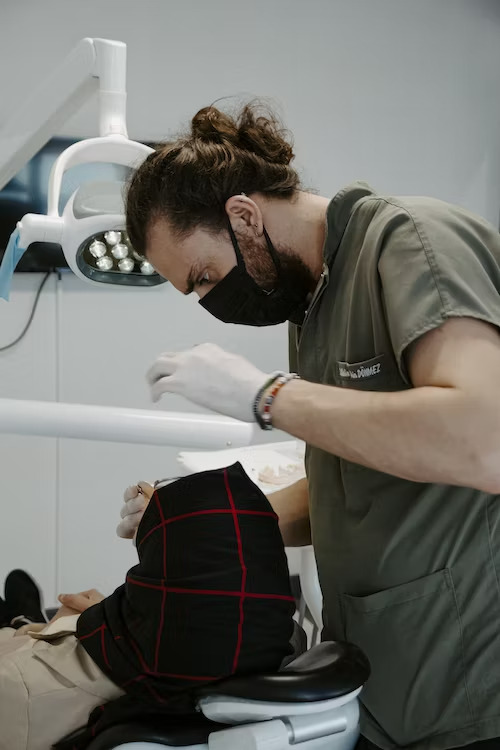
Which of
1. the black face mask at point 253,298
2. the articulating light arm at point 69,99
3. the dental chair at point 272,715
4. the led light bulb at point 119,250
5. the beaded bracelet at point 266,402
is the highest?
the articulating light arm at point 69,99

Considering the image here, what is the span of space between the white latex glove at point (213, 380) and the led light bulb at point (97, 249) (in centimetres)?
30

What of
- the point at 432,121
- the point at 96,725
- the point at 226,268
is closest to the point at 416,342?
the point at 226,268

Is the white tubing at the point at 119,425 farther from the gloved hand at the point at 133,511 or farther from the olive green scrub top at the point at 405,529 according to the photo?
the olive green scrub top at the point at 405,529

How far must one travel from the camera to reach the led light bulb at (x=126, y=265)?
4.24 ft

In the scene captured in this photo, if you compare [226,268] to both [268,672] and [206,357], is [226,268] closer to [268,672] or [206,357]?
[206,357]

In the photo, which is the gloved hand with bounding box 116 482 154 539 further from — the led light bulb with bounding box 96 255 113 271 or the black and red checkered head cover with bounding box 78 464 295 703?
the led light bulb with bounding box 96 255 113 271

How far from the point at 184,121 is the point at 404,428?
232 centimetres

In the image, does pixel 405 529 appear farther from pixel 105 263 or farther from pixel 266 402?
pixel 105 263

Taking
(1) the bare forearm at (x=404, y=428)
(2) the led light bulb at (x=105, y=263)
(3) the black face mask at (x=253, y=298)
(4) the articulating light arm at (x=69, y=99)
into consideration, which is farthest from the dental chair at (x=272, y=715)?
(4) the articulating light arm at (x=69, y=99)

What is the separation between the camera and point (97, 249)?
1253mm

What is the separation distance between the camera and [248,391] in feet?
3.18

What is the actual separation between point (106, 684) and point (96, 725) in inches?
3.3

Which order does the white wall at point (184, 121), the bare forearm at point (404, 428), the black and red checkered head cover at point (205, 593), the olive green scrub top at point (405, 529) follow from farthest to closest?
the white wall at point (184, 121) → the black and red checkered head cover at point (205, 593) → the olive green scrub top at point (405, 529) → the bare forearm at point (404, 428)

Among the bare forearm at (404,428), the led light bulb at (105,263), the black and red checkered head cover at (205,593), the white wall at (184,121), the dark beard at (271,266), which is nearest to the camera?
the bare forearm at (404,428)
